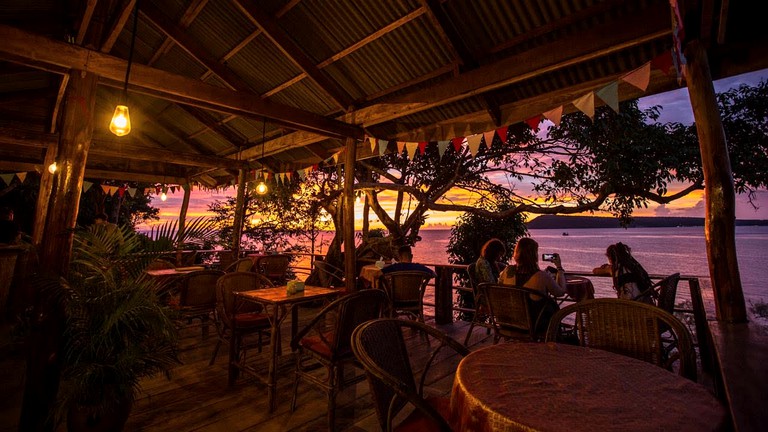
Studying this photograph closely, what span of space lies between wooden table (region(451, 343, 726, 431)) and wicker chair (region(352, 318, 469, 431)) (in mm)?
182

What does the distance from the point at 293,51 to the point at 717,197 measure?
4.68m

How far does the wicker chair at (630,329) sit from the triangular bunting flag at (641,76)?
1947mm

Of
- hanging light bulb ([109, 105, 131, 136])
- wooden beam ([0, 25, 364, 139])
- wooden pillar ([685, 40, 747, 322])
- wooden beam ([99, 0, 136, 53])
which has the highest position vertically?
wooden beam ([99, 0, 136, 53])

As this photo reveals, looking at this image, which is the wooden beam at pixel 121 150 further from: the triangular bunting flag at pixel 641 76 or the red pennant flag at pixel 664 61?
the red pennant flag at pixel 664 61

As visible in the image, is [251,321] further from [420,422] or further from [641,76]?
[641,76]

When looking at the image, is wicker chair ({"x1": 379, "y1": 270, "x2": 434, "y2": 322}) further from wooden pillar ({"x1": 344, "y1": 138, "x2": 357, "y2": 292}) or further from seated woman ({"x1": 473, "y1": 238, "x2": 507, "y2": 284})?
wooden pillar ({"x1": 344, "y1": 138, "x2": 357, "y2": 292})

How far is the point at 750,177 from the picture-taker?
491 cm

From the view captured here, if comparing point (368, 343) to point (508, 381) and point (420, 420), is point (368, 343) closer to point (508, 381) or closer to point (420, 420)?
point (420, 420)

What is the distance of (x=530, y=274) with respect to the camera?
3.21m

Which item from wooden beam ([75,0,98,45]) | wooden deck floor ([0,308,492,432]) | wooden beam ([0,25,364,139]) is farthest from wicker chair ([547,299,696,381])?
wooden beam ([75,0,98,45])

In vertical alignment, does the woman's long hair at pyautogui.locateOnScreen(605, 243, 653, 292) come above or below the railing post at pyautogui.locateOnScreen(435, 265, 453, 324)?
above

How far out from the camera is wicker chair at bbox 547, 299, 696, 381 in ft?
6.04

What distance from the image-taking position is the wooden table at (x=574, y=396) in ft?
3.45

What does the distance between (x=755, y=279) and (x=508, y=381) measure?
4386 centimetres
